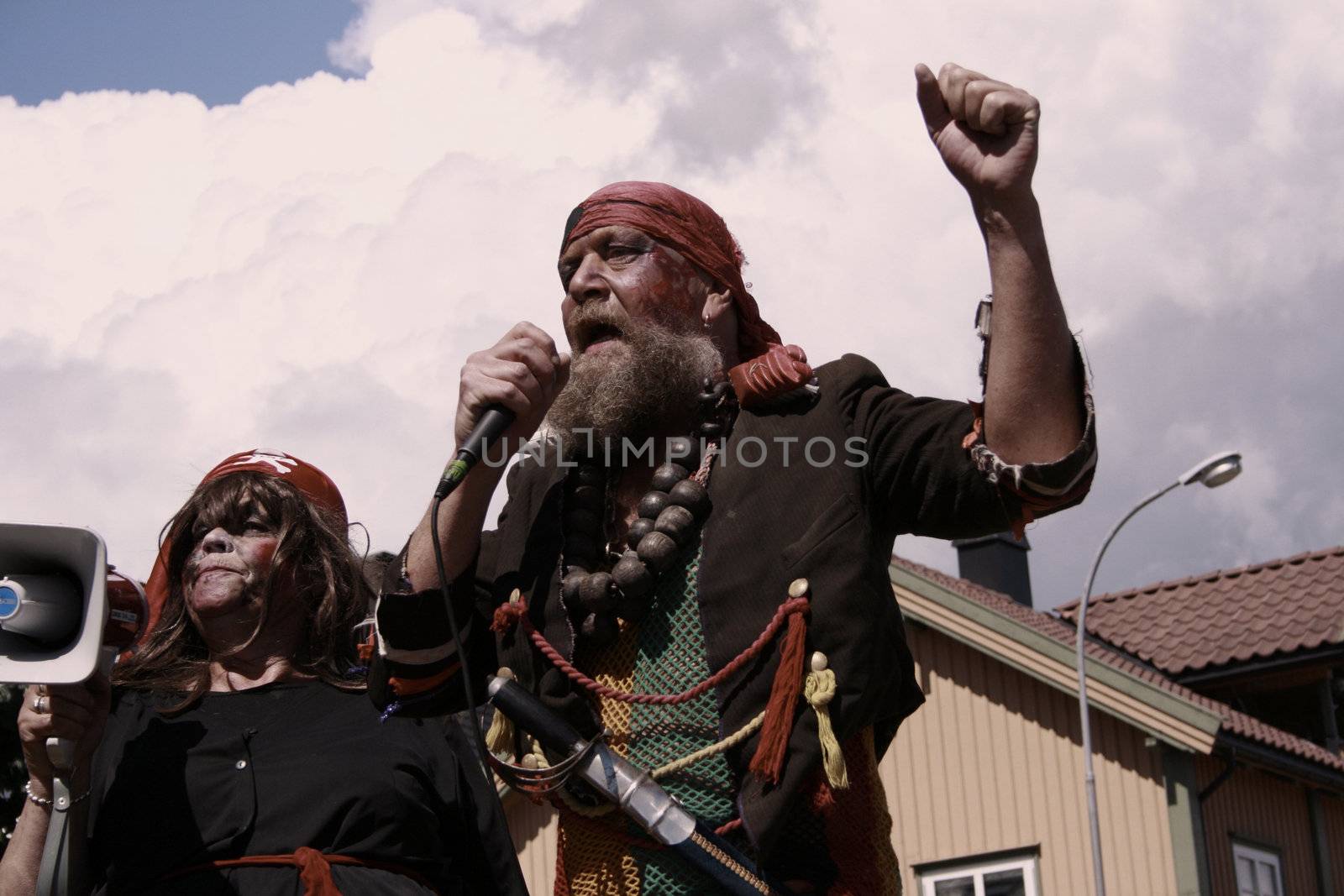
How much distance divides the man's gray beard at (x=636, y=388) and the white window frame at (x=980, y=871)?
32.9 feet

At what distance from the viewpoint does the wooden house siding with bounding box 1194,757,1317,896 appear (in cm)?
1283

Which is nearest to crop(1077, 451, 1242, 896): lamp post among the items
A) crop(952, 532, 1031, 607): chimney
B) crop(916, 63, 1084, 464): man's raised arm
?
crop(952, 532, 1031, 607): chimney

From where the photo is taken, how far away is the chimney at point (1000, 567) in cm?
1947

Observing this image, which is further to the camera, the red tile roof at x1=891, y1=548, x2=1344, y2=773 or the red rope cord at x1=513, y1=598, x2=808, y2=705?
the red tile roof at x1=891, y1=548, x2=1344, y2=773

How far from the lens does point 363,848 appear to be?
3568 mm

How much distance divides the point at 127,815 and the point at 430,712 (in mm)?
774

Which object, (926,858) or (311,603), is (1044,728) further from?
(311,603)

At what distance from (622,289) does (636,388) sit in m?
0.22

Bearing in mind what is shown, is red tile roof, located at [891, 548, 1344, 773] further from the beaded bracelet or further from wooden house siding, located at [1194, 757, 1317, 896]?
the beaded bracelet

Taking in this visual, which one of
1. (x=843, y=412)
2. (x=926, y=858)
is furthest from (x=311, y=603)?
(x=926, y=858)

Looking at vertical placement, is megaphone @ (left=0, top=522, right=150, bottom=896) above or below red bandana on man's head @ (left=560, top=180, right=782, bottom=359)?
below

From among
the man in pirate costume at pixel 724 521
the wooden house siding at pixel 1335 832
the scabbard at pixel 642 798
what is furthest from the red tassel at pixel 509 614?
the wooden house siding at pixel 1335 832

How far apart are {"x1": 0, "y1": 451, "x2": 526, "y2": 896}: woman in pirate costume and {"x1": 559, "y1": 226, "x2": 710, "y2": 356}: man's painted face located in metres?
1.03

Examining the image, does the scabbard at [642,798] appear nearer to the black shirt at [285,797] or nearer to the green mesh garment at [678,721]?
the green mesh garment at [678,721]
